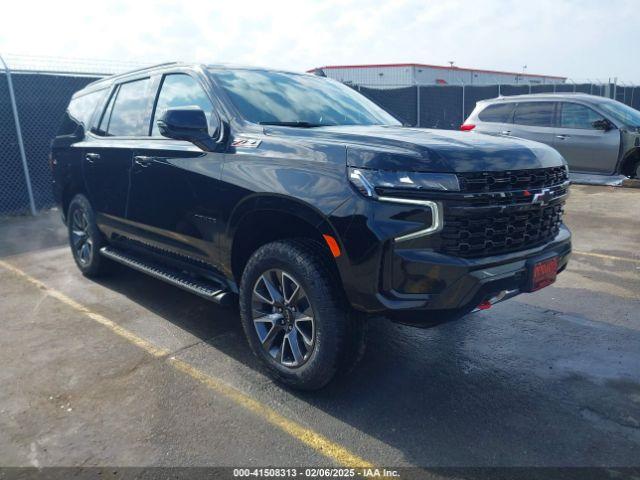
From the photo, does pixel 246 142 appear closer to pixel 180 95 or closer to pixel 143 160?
pixel 180 95

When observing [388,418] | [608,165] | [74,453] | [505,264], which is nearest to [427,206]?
[505,264]

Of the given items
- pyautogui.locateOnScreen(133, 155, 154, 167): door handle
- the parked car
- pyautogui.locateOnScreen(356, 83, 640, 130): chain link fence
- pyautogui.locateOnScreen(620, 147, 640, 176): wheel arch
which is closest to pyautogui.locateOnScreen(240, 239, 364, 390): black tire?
pyautogui.locateOnScreen(133, 155, 154, 167): door handle

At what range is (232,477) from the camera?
2535 millimetres

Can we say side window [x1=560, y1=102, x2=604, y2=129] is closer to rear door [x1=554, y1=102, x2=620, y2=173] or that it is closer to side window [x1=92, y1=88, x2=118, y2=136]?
rear door [x1=554, y1=102, x2=620, y2=173]

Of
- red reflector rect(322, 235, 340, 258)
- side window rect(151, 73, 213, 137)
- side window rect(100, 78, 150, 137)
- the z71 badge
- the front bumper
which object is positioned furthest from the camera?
side window rect(100, 78, 150, 137)

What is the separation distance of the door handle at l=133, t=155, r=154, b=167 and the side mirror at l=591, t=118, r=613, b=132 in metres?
8.60

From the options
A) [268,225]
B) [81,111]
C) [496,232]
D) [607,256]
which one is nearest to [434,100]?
[607,256]

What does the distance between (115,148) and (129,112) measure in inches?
13.4

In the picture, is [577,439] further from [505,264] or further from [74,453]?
[74,453]

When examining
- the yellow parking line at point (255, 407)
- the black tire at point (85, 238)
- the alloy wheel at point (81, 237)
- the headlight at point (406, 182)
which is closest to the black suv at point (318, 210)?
the headlight at point (406, 182)

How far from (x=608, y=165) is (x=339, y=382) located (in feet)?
28.4

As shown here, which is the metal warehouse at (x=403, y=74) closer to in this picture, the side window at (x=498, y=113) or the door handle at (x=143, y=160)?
the side window at (x=498, y=113)

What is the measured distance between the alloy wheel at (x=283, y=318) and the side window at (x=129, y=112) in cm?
189

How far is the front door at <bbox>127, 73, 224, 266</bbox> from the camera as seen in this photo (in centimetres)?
363
